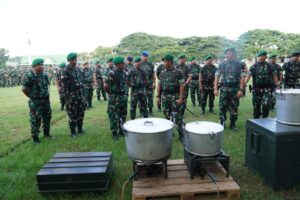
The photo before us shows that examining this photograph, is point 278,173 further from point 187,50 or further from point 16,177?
point 187,50

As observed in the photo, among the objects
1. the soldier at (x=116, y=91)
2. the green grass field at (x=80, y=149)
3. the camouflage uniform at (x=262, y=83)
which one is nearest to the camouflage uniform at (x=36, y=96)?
the green grass field at (x=80, y=149)

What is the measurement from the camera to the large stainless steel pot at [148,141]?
2951 mm

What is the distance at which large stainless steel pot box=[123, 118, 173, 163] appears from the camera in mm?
2951

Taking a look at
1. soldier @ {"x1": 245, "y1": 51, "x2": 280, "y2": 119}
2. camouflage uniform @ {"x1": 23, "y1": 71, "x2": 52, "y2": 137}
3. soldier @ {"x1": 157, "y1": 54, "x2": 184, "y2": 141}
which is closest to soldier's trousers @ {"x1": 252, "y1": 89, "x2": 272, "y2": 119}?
soldier @ {"x1": 245, "y1": 51, "x2": 280, "y2": 119}

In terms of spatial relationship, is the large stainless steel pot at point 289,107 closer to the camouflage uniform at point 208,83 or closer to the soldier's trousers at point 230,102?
the soldier's trousers at point 230,102

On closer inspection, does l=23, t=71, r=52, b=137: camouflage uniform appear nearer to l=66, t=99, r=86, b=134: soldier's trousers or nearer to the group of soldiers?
the group of soldiers

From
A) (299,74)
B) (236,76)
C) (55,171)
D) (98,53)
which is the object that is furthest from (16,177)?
(98,53)

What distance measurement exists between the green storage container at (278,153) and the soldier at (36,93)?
4.51 m

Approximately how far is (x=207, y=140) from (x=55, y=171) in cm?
203

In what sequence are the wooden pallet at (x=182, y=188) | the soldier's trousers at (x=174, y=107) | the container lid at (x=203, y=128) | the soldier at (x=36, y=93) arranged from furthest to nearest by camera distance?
the soldier at (x=36, y=93) < the soldier's trousers at (x=174, y=107) < the container lid at (x=203, y=128) < the wooden pallet at (x=182, y=188)

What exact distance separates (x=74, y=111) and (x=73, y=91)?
19.7 inches

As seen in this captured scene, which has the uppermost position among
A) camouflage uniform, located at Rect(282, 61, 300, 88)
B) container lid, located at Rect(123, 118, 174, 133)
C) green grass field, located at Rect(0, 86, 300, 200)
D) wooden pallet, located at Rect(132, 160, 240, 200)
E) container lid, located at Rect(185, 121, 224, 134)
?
camouflage uniform, located at Rect(282, 61, 300, 88)

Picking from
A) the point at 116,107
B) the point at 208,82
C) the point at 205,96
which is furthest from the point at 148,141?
the point at 208,82

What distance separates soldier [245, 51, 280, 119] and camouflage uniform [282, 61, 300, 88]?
7.60 feet
